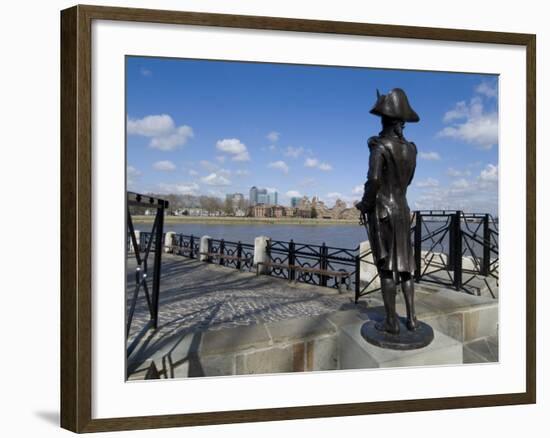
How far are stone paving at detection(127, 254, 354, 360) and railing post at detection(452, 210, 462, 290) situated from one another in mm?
1720

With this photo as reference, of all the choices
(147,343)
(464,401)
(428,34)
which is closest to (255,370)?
(147,343)

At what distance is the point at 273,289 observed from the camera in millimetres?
8094

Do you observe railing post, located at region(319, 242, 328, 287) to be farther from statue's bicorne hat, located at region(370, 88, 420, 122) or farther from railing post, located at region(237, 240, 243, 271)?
statue's bicorne hat, located at region(370, 88, 420, 122)

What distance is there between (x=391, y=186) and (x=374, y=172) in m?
0.23

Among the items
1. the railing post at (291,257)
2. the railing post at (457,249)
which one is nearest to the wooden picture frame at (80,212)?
the railing post at (457,249)

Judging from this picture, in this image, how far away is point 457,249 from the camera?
18.4 feet

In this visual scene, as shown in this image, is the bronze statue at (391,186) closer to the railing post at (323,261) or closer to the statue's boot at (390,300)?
the statue's boot at (390,300)

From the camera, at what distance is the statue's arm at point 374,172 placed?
288cm

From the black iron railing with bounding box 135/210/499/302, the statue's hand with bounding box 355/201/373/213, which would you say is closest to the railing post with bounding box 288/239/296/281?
the black iron railing with bounding box 135/210/499/302

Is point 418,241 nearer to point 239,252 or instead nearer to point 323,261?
point 323,261

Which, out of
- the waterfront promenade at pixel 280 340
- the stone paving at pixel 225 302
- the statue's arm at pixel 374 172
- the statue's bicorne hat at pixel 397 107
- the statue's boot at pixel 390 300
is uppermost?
the statue's bicorne hat at pixel 397 107

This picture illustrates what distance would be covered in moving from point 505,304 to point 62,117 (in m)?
3.78

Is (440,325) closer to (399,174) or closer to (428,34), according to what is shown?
(399,174)

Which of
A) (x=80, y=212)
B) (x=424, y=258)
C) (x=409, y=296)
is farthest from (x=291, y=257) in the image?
(x=80, y=212)
